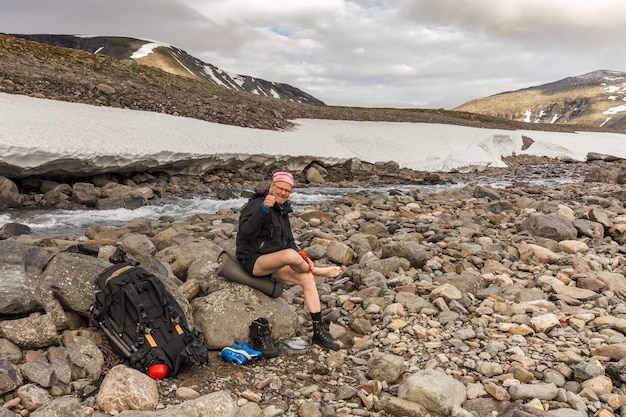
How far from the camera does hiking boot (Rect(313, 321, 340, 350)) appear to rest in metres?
5.61

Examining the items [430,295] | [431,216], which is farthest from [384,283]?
[431,216]

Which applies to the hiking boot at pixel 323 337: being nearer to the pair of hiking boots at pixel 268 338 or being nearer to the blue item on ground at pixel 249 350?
the pair of hiking boots at pixel 268 338

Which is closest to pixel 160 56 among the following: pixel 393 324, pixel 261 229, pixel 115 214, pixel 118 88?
pixel 118 88

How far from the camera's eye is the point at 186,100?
27141 millimetres

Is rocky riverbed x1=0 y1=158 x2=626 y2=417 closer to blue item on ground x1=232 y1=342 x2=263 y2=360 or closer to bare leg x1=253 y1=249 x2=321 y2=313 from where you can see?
blue item on ground x1=232 y1=342 x2=263 y2=360

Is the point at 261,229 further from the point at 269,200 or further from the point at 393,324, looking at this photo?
the point at 393,324

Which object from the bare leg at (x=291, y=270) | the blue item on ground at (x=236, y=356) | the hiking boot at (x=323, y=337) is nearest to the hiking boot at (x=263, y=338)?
the blue item on ground at (x=236, y=356)

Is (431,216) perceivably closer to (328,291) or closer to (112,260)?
(328,291)

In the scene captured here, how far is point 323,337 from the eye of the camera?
5.67m

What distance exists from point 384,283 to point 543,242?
14.9 feet

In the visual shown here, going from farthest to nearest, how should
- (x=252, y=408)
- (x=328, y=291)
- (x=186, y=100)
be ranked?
1. (x=186, y=100)
2. (x=328, y=291)
3. (x=252, y=408)

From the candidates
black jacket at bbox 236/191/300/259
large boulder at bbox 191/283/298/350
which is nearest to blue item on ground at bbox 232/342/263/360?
large boulder at bbox 191/283/298/350

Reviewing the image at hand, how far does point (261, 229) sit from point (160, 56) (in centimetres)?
15569

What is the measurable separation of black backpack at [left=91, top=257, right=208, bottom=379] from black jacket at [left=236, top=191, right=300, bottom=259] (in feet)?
4.12
